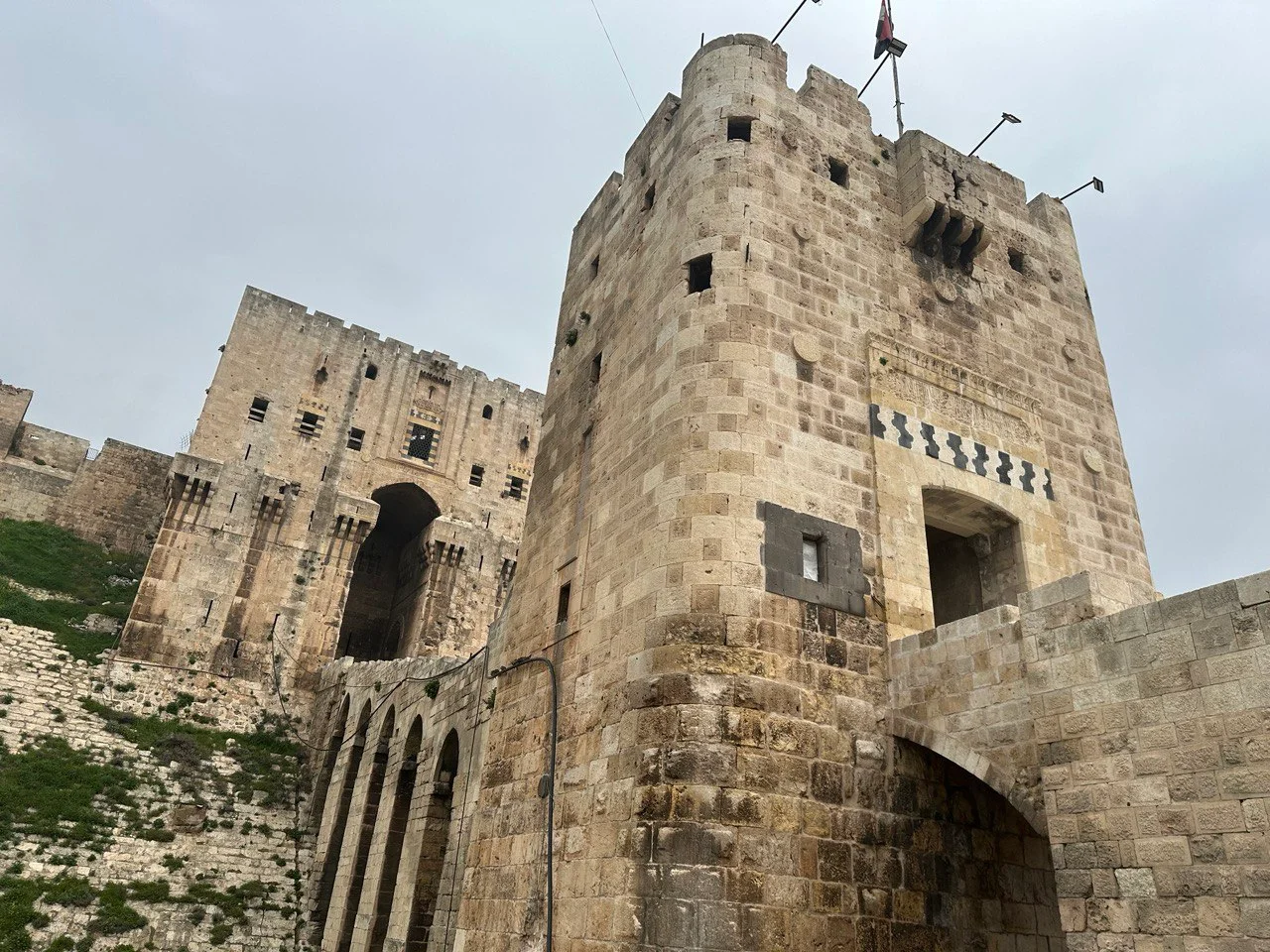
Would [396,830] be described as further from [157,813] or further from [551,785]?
[551,785]

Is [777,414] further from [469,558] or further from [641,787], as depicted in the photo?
[469,558]

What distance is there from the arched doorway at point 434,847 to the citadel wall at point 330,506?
13.0 m

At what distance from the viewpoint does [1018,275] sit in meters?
11.9

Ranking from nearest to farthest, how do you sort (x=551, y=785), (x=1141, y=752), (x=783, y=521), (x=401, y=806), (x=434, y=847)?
1. (x=1141, y=752)
2. (x=783, y=521)
3. (x=551, y=785)
4. (x=434, y=847)
5. (x=401, y=806)

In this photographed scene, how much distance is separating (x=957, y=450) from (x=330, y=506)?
23067 millimetres

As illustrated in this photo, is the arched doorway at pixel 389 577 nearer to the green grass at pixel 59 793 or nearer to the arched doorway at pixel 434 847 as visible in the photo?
the green grass at pixel 59 793

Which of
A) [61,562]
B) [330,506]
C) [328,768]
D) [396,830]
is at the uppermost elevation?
[330,506]

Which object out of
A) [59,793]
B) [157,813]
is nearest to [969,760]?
[157,813]

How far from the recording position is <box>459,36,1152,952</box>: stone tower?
6941mm

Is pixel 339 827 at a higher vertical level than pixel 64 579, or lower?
lower

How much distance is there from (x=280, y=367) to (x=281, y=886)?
17731 mm

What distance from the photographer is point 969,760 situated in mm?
6918

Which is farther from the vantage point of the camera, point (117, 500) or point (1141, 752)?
point (117, 500)

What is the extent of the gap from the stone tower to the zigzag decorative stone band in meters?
0.04
